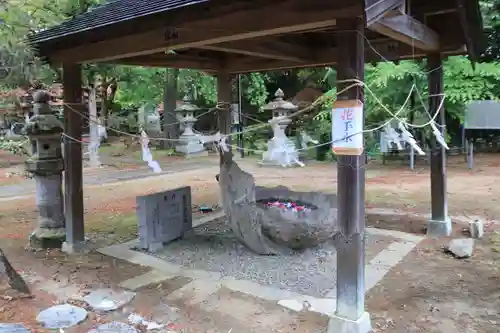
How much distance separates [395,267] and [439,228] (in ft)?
5.30

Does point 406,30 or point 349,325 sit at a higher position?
point 406,30

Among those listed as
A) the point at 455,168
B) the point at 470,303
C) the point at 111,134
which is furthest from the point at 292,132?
the point at 470,303

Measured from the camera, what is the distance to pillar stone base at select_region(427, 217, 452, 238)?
659cm

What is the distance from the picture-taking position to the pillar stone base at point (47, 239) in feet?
20.7

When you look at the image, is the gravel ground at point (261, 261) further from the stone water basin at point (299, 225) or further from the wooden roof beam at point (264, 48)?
the wooden roof beam at point (264, 48)

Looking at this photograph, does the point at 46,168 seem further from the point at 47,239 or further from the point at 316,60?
the point at 316,60

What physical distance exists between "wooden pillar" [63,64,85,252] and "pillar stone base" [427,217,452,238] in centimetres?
483

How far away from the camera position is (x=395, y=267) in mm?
5371

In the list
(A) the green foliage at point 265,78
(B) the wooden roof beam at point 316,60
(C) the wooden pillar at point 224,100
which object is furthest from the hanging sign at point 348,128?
(C) the wooden pillar at point 224,100

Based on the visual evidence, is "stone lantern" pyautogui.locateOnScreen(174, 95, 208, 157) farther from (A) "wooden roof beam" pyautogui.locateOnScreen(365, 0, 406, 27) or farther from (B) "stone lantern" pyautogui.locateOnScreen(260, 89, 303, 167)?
(A) "wooden roof beam" pyautogui.locateOnScreen(365, 0, 406, 27)

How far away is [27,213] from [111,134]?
16.6 meters

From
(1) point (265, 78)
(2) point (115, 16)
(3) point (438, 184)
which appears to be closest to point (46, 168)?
(2) point (115, 16)

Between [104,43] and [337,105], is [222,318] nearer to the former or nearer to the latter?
[337,105]

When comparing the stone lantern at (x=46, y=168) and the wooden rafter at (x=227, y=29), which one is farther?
the stone lantern at (x=46, y=168)
